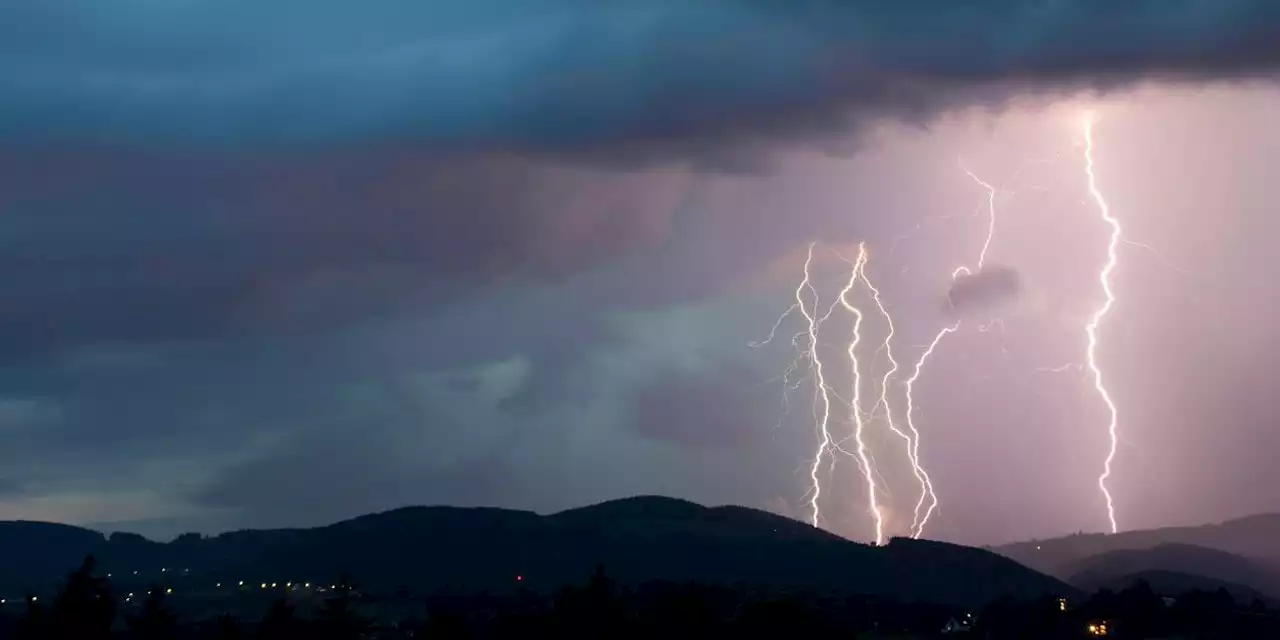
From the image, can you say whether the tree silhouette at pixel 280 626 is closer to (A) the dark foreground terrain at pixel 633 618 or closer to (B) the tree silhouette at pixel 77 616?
(A) the dark foreground terrain at pixel 633 618

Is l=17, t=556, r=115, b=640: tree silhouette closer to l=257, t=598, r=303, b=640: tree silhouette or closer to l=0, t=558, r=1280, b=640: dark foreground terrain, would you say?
l=0, t=558, r=1280, b=640: dark foreground terrain

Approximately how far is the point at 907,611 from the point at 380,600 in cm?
7678

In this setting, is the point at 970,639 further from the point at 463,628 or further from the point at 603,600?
the point at 463,628

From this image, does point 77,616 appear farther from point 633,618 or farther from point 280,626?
point 633,618

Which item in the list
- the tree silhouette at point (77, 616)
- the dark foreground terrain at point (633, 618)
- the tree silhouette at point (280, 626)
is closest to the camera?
the tree silhouette at point (77, 616)

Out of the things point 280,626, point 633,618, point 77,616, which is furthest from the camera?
point 633,618

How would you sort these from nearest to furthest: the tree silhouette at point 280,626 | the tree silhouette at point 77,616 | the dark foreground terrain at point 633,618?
1. the tree silhouette at point 77,616
2. the dark foreground terrain at point 633,618
3. the tree silhouette at point 280,626

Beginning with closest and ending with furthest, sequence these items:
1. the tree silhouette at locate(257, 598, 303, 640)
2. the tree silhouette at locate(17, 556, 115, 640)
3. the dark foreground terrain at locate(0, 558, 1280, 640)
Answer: the tree silhouette at locate(17, 556, 115, 640) → the dark foreground terrain at locate(0, 558, 1280, 640) → the tree silhouette at locate(257, 598, 303, 640)

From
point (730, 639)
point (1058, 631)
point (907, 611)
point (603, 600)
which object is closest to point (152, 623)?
point (603, 600)

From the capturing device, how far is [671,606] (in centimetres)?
8831

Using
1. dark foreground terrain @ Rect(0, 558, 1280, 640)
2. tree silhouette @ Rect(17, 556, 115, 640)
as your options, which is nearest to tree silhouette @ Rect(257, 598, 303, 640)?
dark foreground terrain @ Rect(0, 558, 1280, 640)

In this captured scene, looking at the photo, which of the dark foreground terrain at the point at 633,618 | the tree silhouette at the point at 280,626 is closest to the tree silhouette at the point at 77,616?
the dark foreground terrain at the point at 633,618

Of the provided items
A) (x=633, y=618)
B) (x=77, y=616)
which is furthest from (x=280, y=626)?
(x=633, y=618)

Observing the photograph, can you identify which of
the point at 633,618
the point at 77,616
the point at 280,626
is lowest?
the point at 77,616
